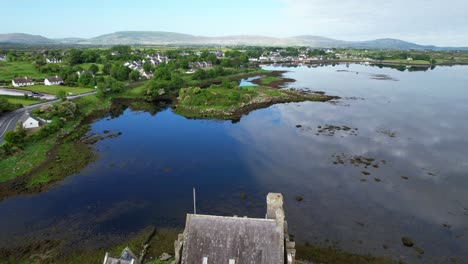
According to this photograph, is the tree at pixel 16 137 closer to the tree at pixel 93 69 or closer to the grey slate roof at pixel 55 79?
the grey slate roof at pixel 55 79

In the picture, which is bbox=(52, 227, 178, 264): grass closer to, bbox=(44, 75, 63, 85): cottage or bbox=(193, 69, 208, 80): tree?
bbox=(44, 75, 63, 85): cottage

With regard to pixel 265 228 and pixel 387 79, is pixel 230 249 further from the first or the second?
pixel 387 79

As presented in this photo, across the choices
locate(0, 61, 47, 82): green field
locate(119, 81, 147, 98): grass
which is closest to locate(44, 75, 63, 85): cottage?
locate(0, 61, 47, 82): green field

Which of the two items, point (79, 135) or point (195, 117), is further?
point (195, 117)

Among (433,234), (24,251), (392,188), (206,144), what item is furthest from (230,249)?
(206,144)

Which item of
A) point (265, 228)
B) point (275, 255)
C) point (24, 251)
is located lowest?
point (24, 251)

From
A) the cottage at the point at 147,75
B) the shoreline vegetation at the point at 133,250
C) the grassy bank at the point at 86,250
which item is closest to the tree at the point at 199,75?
the cottage at the point at 147,75

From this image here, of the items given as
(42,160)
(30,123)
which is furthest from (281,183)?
(30,123)
